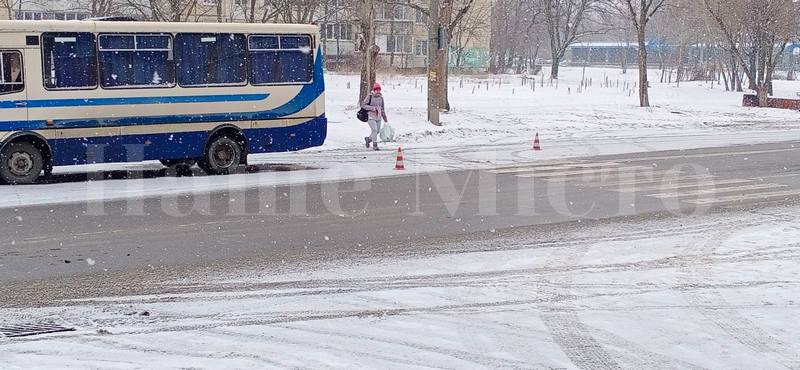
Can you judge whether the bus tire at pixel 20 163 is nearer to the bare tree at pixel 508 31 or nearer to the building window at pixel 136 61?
the building window at pixel 136 61

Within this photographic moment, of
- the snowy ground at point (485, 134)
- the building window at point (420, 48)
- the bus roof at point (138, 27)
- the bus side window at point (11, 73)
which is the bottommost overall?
the snowy ground at point (485, 134)

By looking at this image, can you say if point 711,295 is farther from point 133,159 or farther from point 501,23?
point 501,23

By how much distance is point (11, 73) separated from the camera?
16.9 metres

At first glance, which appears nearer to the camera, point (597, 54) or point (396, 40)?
point (396, 40)

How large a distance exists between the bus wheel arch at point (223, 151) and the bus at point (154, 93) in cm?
2

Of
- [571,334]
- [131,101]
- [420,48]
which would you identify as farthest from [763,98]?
[571,334]

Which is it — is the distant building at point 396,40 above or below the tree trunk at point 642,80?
above

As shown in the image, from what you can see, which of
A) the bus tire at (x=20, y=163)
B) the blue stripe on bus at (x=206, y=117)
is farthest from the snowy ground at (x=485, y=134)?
the blue stripe on bus at (x=206, y=117)

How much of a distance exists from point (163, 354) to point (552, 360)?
2.82 metres

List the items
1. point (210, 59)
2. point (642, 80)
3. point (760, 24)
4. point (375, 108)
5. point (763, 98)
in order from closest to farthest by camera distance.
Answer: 1. point (210, 59)
2. point (375, 108)
3. point (642, 80)
4. point (763, 98)
5. point (760, 24)

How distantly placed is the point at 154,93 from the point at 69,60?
5.55ft

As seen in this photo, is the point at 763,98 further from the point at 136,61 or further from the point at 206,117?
the point at 136,61

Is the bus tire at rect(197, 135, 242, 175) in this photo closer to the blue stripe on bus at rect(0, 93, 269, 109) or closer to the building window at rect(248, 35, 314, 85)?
the blue stripe on bus at rect(0, 93, 269, 109)

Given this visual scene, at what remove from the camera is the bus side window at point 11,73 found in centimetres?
1680
